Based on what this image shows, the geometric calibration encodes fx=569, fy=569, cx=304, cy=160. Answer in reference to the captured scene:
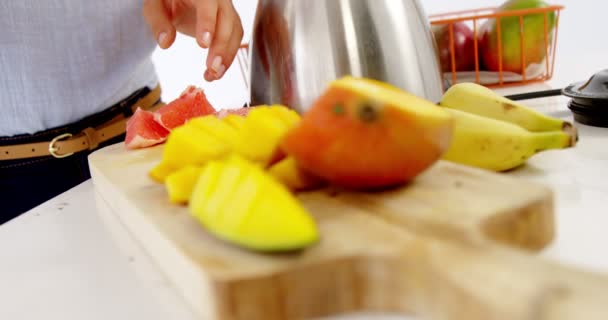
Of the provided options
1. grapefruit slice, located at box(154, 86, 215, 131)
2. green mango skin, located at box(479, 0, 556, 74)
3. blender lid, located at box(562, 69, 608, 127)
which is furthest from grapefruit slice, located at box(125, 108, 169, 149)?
green mango skin, located at box(479, 0, 556, 74)

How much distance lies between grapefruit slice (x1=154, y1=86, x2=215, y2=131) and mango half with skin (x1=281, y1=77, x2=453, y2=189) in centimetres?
35

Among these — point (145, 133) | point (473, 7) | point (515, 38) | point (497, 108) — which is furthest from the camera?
point (473, 7)

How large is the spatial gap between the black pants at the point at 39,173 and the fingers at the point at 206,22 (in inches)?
10.5

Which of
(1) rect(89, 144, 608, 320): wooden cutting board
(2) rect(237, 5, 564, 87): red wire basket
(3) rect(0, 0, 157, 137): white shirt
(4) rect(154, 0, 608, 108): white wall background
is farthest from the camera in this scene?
(4) rect(154, 0, 608, 108): white wall background

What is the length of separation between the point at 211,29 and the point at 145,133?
0.16 m

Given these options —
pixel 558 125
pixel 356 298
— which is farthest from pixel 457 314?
pixel 558 125

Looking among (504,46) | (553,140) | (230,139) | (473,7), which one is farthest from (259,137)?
(473,7)

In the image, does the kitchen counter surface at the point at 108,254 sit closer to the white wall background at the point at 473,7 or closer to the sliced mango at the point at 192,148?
the sliced mango at the point at 192,148

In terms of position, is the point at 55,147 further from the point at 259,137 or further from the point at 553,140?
the point at 553,140

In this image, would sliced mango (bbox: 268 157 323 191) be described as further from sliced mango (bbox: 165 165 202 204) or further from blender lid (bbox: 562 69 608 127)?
blender lid (bbox: 562 69 608 127)

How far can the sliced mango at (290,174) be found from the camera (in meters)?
0.42

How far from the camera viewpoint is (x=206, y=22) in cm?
74

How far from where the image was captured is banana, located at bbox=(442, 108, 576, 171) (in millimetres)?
497

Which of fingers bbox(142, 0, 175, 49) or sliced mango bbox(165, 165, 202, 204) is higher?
fingers bbox(142, 0, 175, 49)
